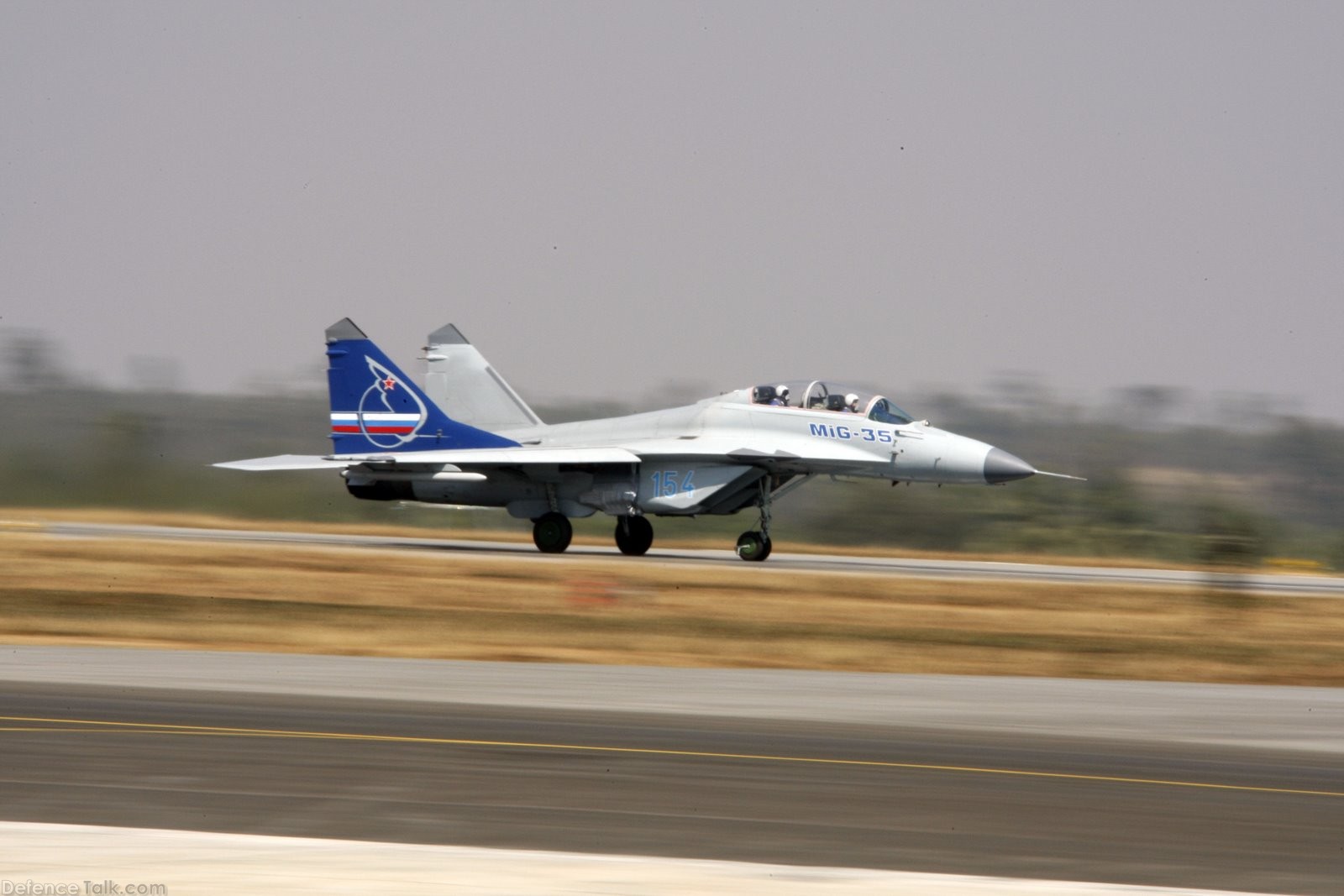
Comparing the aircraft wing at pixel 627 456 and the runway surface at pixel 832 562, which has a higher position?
the aircraft wing at pixel 627 456

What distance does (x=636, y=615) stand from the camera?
1827 cm

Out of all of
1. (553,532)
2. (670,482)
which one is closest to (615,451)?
(670,482)

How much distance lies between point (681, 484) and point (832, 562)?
13.0 feet

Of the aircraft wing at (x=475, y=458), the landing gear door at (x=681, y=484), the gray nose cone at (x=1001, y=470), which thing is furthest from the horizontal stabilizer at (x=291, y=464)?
the gray nose cone at (x=1001, y=470)

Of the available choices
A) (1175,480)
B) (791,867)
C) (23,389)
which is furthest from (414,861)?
A: (1175,480)

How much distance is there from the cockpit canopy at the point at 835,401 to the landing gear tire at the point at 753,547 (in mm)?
2458

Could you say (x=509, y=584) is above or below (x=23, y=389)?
below

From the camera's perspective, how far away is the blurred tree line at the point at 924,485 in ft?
105

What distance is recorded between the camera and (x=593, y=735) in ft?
31.9

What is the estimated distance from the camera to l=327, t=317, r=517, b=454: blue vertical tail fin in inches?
1094

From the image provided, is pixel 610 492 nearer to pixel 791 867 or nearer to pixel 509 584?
pixel 509 584

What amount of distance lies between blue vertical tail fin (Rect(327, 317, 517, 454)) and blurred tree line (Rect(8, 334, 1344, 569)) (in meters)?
5.44

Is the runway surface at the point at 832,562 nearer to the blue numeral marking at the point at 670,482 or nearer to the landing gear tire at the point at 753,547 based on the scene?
the landing gear tire at the point at 753,547

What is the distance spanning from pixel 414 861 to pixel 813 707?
568 cm
